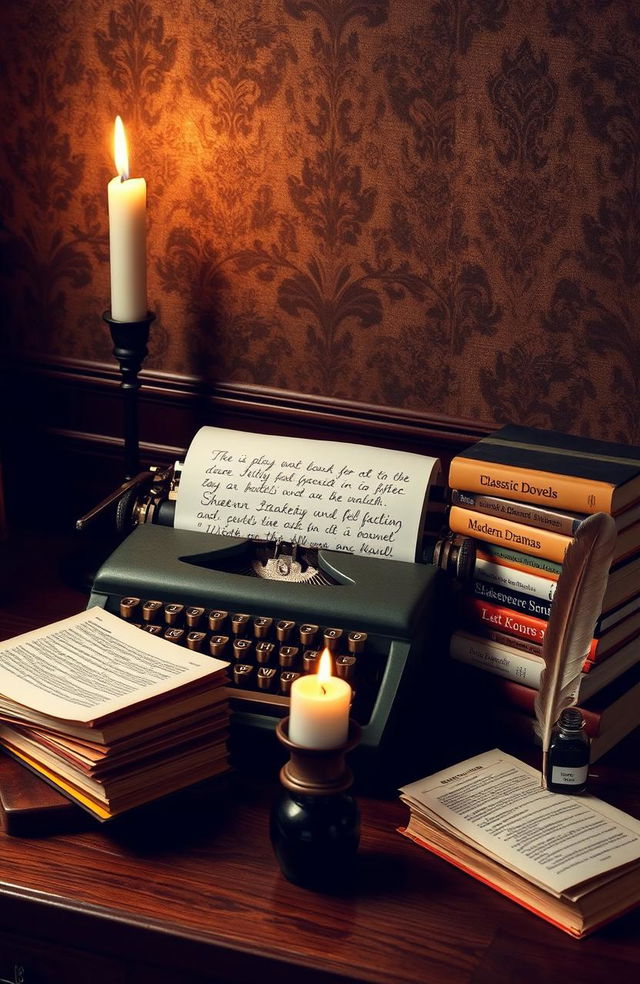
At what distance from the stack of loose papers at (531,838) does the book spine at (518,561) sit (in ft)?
0.72

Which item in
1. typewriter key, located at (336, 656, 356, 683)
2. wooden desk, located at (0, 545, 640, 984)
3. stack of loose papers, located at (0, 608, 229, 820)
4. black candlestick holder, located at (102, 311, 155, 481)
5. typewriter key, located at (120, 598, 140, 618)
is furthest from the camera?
black candlestick holder, located at (102, 311, 155, 481)

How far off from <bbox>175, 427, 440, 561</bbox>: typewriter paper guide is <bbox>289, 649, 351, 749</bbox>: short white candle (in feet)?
1.19

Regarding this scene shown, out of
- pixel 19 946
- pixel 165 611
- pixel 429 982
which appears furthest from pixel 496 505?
pixel 19 946

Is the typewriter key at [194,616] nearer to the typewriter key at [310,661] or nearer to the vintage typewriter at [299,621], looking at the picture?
the vintage typewriter at [299,621]

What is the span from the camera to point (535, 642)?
54.8 inches

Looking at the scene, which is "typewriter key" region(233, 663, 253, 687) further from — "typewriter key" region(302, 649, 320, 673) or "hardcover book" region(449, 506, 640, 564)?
"hardcover book" region(449, 506, 640, 564)

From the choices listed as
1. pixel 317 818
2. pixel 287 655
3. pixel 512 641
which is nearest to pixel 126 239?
pixel 287 655

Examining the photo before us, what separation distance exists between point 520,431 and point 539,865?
59 cm

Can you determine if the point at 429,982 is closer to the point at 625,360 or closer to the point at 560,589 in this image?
the point at 560,589

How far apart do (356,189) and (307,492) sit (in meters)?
0.48

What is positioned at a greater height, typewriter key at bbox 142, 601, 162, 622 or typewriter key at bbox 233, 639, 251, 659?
typewriter key at bbox 142, 601, 162, 622

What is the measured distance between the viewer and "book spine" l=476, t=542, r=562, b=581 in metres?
1.36

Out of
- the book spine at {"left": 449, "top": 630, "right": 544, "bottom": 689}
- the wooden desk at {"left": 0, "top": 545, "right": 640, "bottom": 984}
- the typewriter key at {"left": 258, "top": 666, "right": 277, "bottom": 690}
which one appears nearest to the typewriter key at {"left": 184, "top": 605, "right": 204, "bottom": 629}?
the typewriter key at {"left": 258, "top": 666, "right": 277, "bottom": 690}

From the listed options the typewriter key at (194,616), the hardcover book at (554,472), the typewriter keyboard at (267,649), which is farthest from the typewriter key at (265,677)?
the hardcover book at (554,472)
